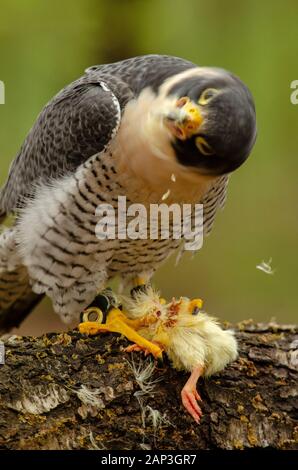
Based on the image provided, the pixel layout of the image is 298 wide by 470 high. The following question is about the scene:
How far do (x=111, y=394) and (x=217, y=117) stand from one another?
1138 millimetres

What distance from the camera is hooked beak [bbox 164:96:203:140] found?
270 centimetres

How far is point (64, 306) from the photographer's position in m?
3.54

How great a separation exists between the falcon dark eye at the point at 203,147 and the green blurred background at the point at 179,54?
3717 millimetres

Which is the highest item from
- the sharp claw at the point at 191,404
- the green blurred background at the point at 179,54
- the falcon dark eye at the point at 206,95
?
the green blurred background at the point at 179,54

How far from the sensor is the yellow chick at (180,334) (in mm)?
3076

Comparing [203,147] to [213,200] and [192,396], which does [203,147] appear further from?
[192,396]

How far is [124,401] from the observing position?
298cm

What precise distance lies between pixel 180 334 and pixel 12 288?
117 cm

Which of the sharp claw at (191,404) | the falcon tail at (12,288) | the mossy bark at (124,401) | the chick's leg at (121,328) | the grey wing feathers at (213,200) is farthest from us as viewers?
the falcon tail at (12,288)

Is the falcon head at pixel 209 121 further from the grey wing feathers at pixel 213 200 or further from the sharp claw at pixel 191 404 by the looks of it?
the sharp claw at pixel 191 404

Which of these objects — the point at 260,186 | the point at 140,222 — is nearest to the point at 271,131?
the point at 260,186

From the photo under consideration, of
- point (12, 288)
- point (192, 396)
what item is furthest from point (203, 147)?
point (12, 288)

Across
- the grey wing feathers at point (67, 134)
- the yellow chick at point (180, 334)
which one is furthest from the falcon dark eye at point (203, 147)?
the yellow chick at point (180, 334)

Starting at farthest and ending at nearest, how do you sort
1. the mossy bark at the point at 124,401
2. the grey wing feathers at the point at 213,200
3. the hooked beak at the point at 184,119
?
the grey wing feathers at the point at 213,200, the mossy bark at the point at 124,401, the hooked beak at the point at 184,119
